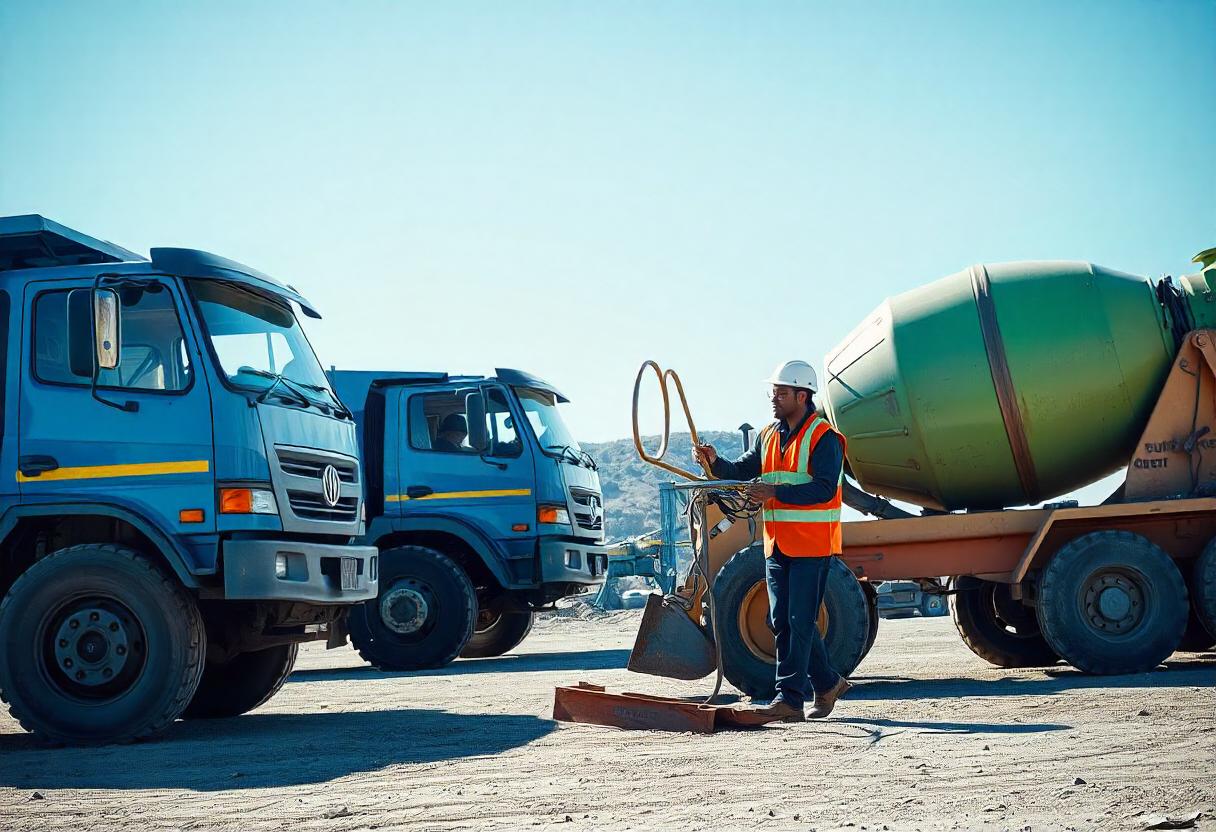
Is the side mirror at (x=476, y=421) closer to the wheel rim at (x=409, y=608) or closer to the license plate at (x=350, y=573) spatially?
the wheel rim at (x=409, y=608)

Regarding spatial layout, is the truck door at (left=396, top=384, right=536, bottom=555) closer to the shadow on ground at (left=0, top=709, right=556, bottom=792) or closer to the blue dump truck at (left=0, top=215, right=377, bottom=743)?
the shadow on ground at (left=0, top=709, right=556, bottom=792)

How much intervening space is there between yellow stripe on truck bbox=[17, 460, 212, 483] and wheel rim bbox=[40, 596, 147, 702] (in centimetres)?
73

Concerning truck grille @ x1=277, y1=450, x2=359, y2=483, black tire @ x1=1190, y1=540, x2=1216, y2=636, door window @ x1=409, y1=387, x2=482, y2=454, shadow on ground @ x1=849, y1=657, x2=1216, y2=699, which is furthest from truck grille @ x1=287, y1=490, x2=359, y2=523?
black tire @ x1=1190, y1=540, x2=1216, y2=636

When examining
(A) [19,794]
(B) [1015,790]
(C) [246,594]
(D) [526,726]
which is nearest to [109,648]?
(C) [246,594]

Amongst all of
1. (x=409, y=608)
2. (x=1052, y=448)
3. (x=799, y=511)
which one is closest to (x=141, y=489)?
(x=799, y=511)

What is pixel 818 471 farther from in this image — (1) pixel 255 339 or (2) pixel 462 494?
(2) pixel 462 494

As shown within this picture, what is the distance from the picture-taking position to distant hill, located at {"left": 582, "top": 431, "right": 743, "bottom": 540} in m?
97.4

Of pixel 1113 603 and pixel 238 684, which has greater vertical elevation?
pixel 1113 603

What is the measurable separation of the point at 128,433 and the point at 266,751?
2058mm

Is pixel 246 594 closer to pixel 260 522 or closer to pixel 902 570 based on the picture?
pixel 260 522

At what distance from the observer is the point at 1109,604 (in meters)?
8.86

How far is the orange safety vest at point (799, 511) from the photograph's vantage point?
281 inches

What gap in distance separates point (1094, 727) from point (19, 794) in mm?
5279

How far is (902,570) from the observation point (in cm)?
918
